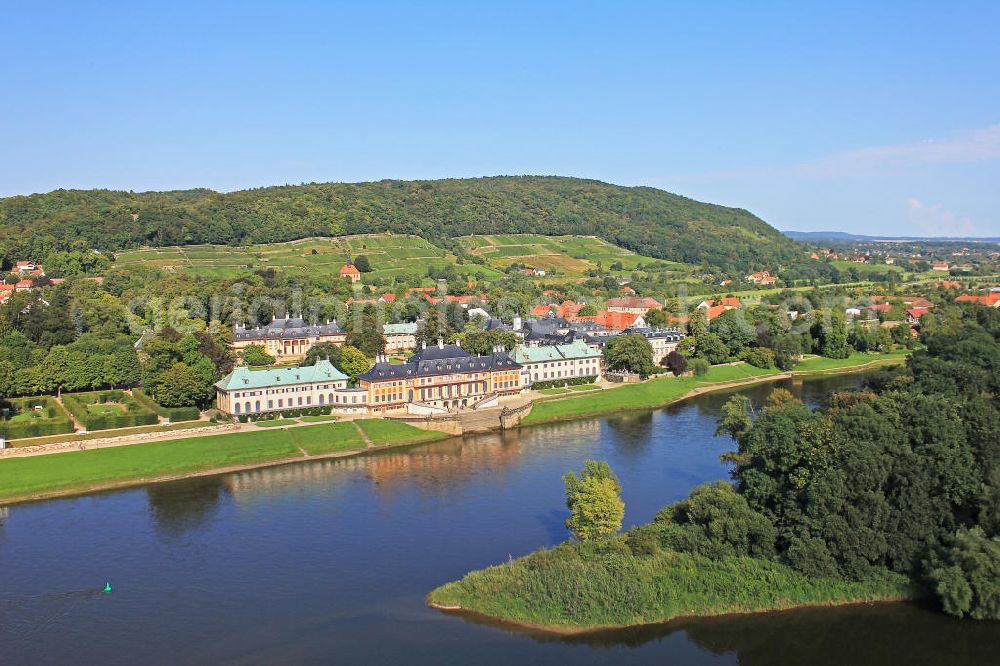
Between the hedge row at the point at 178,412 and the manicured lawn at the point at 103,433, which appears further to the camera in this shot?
the hedge row at the point at 178,412

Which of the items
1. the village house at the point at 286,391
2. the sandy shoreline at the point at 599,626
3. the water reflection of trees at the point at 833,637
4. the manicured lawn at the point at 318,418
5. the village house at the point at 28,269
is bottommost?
the water reflection of trees at the point at 833,637

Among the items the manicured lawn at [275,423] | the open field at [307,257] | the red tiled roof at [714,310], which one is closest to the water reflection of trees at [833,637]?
the manicured lawn at [275,423]

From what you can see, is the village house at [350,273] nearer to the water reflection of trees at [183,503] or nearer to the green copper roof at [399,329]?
the green copper roof at [399,329]

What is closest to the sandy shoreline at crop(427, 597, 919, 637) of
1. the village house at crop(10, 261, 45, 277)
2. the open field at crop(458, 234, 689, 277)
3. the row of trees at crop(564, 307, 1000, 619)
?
the row of trees at crop(564, 307, 1000, 619)

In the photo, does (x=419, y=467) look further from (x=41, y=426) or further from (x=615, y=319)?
(x=615, y=319)

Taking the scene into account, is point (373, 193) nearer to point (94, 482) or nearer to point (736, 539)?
point (94, 482)

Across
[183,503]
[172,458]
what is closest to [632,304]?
[172,458]

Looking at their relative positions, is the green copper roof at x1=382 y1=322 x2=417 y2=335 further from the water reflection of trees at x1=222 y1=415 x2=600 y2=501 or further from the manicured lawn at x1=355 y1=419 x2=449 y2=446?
the water reflection of trees at x1=222 y1=415 x2=600 y2=501
